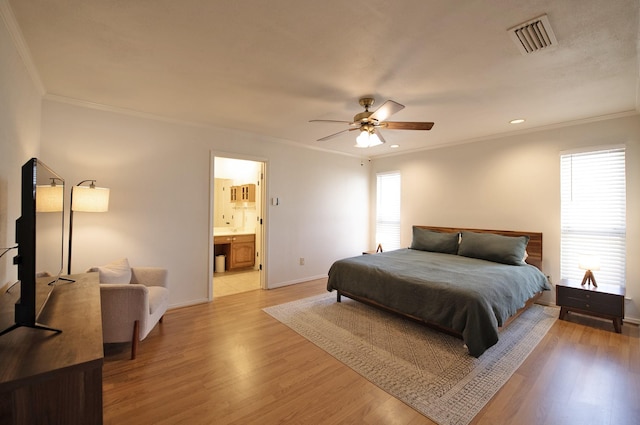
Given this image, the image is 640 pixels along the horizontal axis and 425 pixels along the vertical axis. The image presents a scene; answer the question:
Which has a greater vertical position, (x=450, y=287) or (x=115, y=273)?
(x=115, y=273)

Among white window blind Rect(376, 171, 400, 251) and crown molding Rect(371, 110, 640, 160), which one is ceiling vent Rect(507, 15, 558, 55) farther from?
white window blind Rect(376, 171, 400, 251)

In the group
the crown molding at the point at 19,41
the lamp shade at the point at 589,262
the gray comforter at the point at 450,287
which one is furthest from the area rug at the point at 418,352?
the crown molding at the point at 19,41

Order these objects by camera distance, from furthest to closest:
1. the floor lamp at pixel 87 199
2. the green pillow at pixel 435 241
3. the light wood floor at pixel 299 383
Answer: the green pillow at pixel 435 241
the floor lamp at pixel 87 199
the light wood floor at pixel 299 383

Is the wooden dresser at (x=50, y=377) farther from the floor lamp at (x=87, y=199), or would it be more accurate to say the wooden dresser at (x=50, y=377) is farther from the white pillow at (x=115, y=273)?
the floor lamp at (x=87, y=199)

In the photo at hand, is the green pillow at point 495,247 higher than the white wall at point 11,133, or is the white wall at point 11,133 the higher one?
the white wall at point 11,133

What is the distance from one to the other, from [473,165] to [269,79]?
3.69 metres

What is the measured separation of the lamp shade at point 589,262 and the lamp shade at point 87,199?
5.39 m

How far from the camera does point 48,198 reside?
1.92 meters

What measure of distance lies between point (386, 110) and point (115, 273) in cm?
305

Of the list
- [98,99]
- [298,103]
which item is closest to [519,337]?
[298,103]

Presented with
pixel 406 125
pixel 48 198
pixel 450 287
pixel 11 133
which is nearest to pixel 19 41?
pixel 11 133

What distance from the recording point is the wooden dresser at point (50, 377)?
926 mm

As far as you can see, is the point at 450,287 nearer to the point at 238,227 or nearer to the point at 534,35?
the point at 534,35

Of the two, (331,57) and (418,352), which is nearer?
(331,57)
